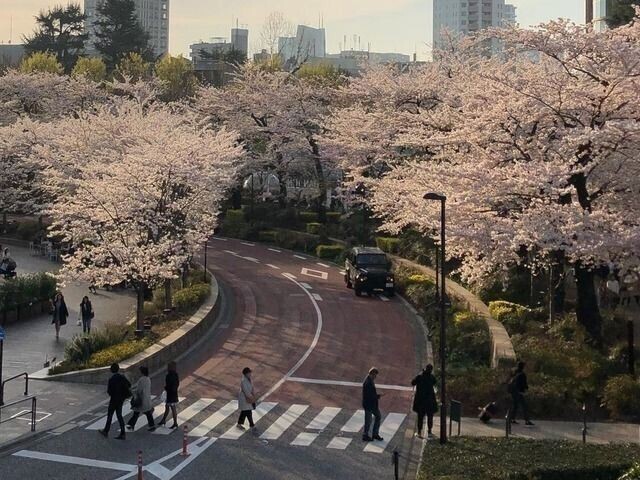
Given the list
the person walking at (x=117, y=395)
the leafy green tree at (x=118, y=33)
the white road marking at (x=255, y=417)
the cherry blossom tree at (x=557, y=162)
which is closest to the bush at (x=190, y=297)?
the cherry blossom tree at (x=557, y=162)

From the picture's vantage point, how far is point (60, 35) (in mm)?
109812

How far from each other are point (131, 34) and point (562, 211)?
3721 inches

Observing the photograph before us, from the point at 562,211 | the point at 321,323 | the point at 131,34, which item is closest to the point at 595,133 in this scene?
the point at 562,211

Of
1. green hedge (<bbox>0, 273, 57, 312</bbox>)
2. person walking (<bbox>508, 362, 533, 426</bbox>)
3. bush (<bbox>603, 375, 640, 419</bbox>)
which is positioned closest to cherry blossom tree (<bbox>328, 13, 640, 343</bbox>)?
bush (<bbox>603, 375, 640, 419</bbox>)

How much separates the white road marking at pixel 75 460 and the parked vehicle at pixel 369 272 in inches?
789

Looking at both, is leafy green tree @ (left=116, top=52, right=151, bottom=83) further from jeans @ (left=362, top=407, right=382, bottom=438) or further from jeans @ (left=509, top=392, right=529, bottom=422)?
jeans @ (left=362, top=407, right=382, bottom=438)

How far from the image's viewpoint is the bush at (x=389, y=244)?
4200cm

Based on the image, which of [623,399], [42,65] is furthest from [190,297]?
[42,65]

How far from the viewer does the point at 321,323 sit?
29.8m

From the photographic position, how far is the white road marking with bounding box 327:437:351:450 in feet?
55.1

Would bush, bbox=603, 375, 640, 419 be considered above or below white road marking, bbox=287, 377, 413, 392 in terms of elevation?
above

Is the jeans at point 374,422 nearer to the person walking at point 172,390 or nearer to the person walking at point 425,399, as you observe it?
the person walking at point 425,399

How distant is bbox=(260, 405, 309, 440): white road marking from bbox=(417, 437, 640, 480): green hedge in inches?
131

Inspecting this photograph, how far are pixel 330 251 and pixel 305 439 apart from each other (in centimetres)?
2897
